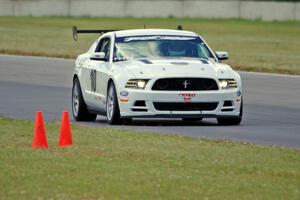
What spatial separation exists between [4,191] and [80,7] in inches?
2329

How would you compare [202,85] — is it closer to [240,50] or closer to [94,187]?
[94,187]

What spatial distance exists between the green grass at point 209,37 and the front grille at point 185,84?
14.7m

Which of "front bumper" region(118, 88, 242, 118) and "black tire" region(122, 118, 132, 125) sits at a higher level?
"front bumper" region(118, 88, 242, 118)

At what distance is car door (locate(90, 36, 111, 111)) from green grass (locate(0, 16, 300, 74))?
535 inches

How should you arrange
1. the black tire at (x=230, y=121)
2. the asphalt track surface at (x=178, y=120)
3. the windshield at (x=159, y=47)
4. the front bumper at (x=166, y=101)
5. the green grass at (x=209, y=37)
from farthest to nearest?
the green grass at (x=209, y=37) → the windshield at (x=159, y=47) → the black tire at (x=230, y=121) → the front bumper at (x=166, y=101) → the asphalt track surface at (x=178, y=120)

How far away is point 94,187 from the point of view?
1154 centimetres

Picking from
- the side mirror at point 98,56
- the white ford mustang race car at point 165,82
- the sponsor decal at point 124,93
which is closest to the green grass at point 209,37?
the white ford mustang race car at point 165,82

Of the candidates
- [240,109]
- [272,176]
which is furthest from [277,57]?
[272,176]

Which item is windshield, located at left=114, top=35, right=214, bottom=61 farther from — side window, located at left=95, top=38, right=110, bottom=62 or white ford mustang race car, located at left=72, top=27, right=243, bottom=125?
side window, located at left=95, top=38, right=110, bottom=62

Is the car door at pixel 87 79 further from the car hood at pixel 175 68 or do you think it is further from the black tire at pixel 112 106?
the car hood at pixel 175 68

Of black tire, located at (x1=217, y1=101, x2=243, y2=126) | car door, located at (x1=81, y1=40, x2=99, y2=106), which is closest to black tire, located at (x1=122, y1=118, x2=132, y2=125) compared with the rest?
car door, located at (x1=81, y1=40, x2=99, y2=106)

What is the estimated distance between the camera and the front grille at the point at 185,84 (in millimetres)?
18953

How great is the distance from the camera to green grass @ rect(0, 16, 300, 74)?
39594 millimetres

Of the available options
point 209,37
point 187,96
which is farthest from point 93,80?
point 209,37
